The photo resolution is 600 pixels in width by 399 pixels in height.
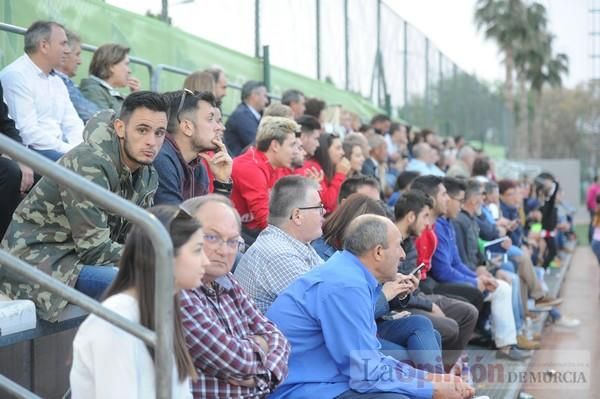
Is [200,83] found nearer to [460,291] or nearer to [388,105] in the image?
[460,291]

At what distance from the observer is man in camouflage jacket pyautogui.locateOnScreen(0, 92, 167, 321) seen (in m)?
4.17

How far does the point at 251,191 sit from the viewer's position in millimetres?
6660

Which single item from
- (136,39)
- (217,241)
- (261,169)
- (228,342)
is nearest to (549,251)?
(136,39)

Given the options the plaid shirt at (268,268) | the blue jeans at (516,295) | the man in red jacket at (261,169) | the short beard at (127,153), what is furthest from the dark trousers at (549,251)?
the short beard at (127,153)

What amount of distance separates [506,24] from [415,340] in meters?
47.1

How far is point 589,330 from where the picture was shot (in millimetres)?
11117

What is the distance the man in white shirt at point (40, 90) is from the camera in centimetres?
580

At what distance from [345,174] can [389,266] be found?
3894 millimetres

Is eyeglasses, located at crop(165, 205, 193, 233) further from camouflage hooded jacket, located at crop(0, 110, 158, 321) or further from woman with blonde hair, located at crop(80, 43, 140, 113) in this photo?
woman with blonde hair, located at crop(80, 43, 140, 113)

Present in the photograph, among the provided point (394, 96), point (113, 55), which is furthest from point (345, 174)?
point (394, 96)

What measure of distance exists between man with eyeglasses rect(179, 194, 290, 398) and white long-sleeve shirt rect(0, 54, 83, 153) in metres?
2.34

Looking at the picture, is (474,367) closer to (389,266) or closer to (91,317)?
(389,266)

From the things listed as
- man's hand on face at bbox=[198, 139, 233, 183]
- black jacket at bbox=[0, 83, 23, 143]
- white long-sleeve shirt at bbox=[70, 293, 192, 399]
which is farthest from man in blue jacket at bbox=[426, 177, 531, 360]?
white long-sleeve shirt at bbox=[70, 293, 192, 399]

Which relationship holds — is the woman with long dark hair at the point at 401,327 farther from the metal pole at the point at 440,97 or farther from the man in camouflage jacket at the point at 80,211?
the metal pole at the point at 440,97
